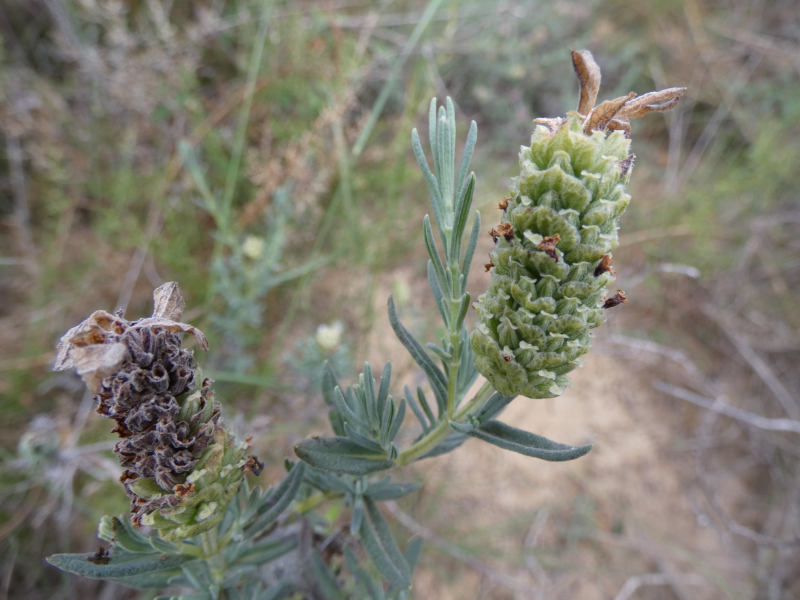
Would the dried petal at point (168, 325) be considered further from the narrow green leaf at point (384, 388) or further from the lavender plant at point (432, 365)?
the narrow green leaf at point (384, 388)

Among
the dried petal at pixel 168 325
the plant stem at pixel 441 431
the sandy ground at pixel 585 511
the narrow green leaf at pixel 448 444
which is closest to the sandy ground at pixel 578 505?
the sandy ground at pixel 585 511

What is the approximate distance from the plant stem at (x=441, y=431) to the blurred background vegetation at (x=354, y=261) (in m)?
1.38

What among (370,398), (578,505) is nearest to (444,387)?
(370,398)

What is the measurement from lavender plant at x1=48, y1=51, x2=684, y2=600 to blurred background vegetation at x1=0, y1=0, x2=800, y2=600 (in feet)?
4.62

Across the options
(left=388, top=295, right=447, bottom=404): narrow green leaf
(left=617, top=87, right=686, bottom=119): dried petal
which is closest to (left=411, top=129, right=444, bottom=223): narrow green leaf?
(left=388, top=295, right=447, bottom=404): narrow green leaf

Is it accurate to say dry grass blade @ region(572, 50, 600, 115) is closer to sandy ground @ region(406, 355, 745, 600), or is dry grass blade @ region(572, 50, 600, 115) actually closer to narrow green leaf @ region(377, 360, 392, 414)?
narrow green leaf @ region(377, 360, 392, 414)

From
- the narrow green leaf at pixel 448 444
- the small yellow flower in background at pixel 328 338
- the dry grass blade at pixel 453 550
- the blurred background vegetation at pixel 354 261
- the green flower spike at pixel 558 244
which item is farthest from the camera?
the blurred background vegetation at pixel 354 261

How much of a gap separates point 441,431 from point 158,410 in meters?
0.55

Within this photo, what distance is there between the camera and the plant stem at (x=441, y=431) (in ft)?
3.22

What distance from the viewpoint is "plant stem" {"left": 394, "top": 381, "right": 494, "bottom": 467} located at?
0.98 metres

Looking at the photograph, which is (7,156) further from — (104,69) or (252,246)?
(252,246)

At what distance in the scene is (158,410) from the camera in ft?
2.79

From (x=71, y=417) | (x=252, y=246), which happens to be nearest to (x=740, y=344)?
(x=252, y=246)

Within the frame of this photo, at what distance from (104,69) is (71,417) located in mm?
2320
